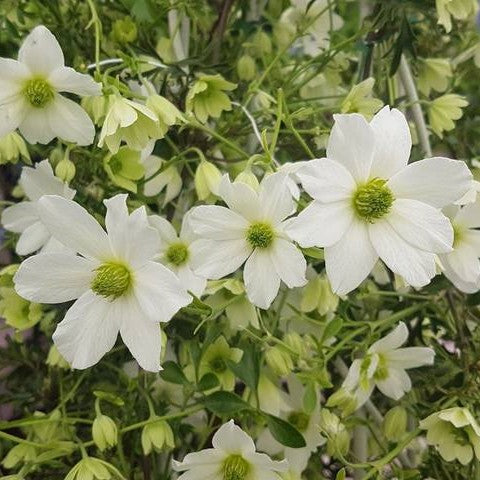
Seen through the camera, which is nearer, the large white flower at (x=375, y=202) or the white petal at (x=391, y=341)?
the large white flower at (x=375, y=202)

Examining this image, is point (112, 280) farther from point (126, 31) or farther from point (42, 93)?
point (126, 31)

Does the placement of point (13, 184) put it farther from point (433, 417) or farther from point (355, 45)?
point (433, 417)

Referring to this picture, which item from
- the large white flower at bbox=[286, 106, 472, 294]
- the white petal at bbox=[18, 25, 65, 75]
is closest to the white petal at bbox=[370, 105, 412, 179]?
the large white flower at bbox=[286, 106, 472, 294]

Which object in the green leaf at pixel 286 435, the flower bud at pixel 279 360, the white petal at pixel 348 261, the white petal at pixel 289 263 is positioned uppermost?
the white petal at pixel 348 261

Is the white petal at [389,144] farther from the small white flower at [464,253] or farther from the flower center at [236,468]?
the flower center at [236,468]

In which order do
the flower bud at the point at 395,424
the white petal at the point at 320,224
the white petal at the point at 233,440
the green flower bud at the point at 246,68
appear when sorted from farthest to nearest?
the green flower bud at the point at 246,68 < the flower bud at the point at 395,424 < the white petal at the point at 233,440 < the white petal at the point at 320,224

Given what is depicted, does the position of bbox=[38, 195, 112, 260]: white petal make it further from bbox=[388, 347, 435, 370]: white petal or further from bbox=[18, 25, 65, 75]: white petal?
bbox=[388, 347, 435, 370]: white petal

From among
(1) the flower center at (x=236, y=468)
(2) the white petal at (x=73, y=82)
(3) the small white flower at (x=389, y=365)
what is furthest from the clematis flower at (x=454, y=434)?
(2) the white petal at (x=73, y=82)

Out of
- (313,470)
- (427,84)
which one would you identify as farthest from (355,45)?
(313,470)
